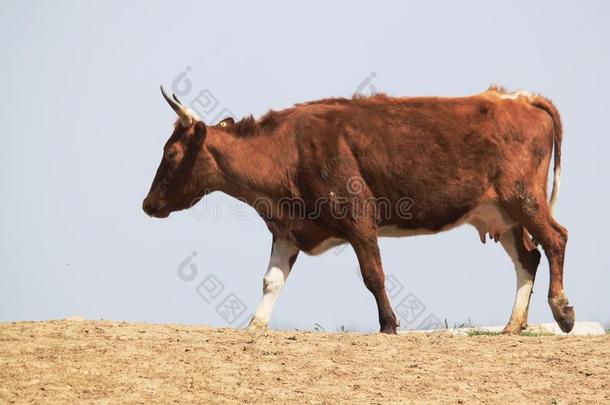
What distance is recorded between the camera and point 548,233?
15.1 meters

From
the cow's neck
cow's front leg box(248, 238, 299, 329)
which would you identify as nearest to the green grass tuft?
cow's front leg box(248, 238, 299, 329)

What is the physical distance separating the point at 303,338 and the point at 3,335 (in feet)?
10.1

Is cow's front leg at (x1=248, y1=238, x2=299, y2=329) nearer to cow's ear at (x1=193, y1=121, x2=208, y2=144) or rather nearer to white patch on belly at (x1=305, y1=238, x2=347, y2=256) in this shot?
A: white patch on belly at (x1=305, y1=238, x2=347, y2=256)

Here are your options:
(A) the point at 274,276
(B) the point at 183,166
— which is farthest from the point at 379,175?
(B) the point at 183,166

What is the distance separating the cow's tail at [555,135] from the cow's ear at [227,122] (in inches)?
154

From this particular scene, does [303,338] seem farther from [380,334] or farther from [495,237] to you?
[495,237]

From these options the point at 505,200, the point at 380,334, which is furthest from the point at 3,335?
the point at 505,200

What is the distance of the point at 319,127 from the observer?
48.3 ft

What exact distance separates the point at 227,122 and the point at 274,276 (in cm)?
220

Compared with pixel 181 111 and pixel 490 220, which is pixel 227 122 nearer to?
pixel 181 111

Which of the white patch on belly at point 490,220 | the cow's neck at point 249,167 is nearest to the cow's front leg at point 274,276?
the cow's neck at point 249,167

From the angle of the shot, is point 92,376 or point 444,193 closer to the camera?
point 92,376

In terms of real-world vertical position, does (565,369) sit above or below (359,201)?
below

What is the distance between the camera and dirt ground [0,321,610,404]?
10.8 m
